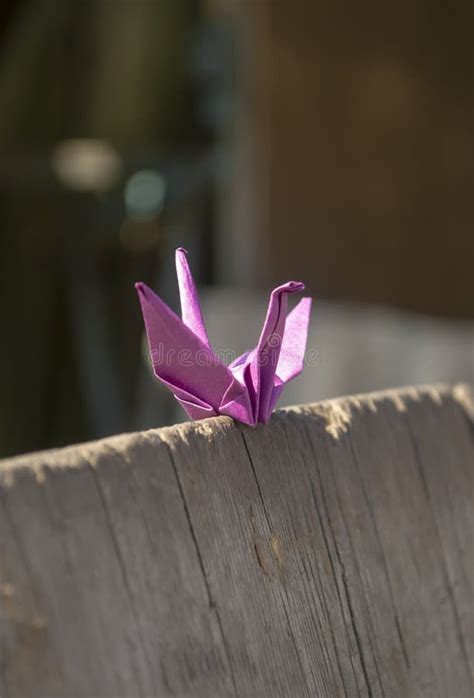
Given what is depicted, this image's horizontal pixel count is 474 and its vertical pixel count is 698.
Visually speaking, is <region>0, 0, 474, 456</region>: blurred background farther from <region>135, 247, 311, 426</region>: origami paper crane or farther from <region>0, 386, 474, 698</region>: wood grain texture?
<region>135, 247, 311, 426</region>: origami paper crane

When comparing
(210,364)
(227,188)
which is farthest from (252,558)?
(227,188)

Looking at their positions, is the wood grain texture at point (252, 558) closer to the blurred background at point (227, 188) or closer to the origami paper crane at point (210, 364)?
the origami paper crane at point (210, 364)

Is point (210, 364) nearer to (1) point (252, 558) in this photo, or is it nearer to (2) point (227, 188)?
(1) point (252, 558)

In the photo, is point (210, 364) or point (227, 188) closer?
point (210, 364)

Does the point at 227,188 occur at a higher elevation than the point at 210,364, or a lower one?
higher

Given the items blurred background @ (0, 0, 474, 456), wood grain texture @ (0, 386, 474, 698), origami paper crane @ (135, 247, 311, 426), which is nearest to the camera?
wood grain texture @ (0, 386, 474, 698)

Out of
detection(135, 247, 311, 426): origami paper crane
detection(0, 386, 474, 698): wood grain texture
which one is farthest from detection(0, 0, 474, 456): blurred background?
detection(135, 247, 311, 426): origami paper crane
